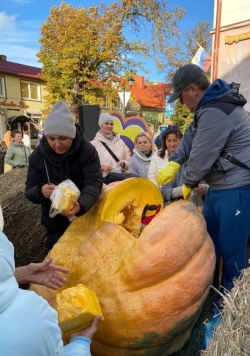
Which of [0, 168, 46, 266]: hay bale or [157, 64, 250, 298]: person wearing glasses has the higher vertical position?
[157, 64, 250, 298]: person wearing glasses

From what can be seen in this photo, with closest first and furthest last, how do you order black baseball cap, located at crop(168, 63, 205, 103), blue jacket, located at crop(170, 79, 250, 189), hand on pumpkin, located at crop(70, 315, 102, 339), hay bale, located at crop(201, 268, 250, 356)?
hay bale, located at crop(201, 268, 250, 356) < hand on pumpkin, located at crop(70, 315, 102, 339) < blue jacket, located at crop(170, 79, 250, 189) < black baseball cap, located at crop(168, 63, 205, 103)

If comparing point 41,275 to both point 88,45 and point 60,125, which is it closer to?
point 60,125

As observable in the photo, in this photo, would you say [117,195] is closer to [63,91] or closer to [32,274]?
[32,274]

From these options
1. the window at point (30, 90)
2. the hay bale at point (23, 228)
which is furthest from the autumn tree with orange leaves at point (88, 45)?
the hay bale at point (23, 228)

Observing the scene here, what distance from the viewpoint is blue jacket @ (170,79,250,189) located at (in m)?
2.04

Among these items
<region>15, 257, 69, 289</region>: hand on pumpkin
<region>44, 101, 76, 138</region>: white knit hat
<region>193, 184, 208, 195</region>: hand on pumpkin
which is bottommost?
<region>15, 257, 69, 289</region>: hand on pumpkin

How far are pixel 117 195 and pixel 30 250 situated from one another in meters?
1.55

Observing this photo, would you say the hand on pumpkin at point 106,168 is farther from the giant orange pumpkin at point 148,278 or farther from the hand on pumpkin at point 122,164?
the giant orange pumpkin at point 148,278

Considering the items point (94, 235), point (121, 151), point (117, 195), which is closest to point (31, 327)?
point (94, 235)

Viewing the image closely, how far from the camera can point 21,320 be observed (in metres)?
0.80

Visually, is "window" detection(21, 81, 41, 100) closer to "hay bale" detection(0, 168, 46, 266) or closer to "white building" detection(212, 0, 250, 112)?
"white building" detection(212, 0, 250, 112)

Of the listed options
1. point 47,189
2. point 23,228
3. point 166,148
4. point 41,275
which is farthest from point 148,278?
point 166,148

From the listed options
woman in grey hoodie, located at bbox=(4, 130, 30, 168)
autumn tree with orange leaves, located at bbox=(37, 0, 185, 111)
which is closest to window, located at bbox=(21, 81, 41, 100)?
autumn tree with orange leaves, located at bbox=(37, 0, 185, 111)

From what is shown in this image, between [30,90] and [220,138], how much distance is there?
28.1 meters
